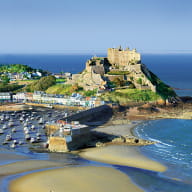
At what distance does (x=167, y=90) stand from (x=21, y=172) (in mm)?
54329

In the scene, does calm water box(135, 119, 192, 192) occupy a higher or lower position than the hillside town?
lower

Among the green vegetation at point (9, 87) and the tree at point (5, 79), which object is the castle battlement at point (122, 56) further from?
the tree at point (5, 79)

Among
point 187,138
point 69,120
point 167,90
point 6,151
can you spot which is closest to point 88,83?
point 167,90

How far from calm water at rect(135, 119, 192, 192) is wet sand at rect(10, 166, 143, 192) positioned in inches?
163

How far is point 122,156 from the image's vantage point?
49031 millimetres

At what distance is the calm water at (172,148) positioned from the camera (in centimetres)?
4150

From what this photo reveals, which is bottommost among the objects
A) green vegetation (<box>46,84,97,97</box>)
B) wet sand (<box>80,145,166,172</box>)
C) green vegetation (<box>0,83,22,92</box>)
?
wet sand (<box>80,145,166,172</box>)

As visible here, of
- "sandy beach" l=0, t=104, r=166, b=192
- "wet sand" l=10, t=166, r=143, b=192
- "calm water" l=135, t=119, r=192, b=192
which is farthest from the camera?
"calm water" l=135, t=119, r=192, b=192

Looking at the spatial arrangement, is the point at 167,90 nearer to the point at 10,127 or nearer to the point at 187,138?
the point at 187,138

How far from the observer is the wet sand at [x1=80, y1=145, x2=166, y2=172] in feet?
151

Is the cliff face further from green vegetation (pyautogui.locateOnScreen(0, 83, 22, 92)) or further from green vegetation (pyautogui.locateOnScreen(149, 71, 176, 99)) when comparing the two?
green vegetation (pyautogui.locateOnScreen(0, 83, 22, 92))

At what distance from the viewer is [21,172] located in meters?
43.0

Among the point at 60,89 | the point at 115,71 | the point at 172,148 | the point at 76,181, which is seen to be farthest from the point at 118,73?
the point at 76,181

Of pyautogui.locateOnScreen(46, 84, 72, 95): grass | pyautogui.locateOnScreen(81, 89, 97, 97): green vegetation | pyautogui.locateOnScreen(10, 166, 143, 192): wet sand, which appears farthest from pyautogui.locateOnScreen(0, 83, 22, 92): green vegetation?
pyautogui.locateOnScreen(10, 166, 143, 192): wet sand
